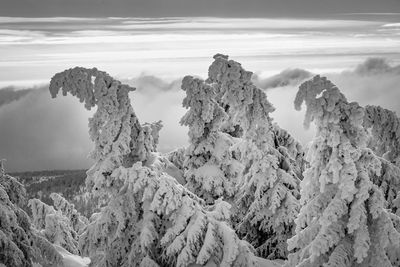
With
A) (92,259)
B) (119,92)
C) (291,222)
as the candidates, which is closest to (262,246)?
(291,222)

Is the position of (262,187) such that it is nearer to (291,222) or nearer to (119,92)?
(291,222)

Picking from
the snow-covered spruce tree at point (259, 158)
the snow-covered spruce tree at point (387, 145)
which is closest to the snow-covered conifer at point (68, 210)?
the snow-covered spruce tree at point (259, 158)

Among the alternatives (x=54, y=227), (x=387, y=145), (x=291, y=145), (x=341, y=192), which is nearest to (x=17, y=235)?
(x=341, y=192)

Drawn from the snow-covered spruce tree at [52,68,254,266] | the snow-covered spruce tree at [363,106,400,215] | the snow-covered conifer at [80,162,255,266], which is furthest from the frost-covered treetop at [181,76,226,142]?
the snow-covered spruce tree at [363,106,400,215]

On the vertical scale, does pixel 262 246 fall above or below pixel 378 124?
below

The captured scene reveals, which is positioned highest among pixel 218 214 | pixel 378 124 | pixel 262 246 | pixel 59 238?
pixel 378 124

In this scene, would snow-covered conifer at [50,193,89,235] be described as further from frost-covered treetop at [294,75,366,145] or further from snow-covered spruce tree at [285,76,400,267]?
frost-covered treetop at [294,75,366,145]
